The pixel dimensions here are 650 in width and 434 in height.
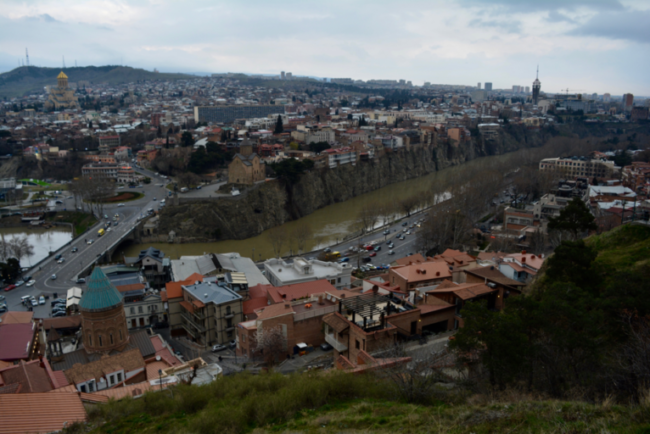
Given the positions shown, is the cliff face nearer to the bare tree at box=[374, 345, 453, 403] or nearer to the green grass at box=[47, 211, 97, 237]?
the green grass at box=[47, 211, 97, 237]

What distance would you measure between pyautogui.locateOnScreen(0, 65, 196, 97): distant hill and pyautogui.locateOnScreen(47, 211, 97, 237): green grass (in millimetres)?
101732

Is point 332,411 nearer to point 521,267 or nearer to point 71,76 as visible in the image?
point 521,267

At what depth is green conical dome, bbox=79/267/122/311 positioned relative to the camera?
10.7m

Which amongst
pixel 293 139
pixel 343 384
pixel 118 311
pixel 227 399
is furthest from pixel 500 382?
pixel 293 139

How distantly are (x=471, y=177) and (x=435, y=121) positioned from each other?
102ft

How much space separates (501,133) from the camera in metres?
57.6

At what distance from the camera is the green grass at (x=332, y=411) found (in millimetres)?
4594

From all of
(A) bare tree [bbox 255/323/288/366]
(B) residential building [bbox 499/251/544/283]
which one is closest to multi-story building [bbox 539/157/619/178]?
(B) residential building [bbox 499/251/544/283]

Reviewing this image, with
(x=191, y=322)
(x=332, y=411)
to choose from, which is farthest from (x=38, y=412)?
(x=191, y=322)

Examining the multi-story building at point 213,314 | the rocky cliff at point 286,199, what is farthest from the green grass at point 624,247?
the rocky cliff at point 286,199

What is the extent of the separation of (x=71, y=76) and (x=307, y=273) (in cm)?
13874

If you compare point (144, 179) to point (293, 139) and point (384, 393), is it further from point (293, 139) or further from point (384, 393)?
point (384, 393)

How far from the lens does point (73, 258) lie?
20.2 m

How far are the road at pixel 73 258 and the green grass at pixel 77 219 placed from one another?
3.02 feet
